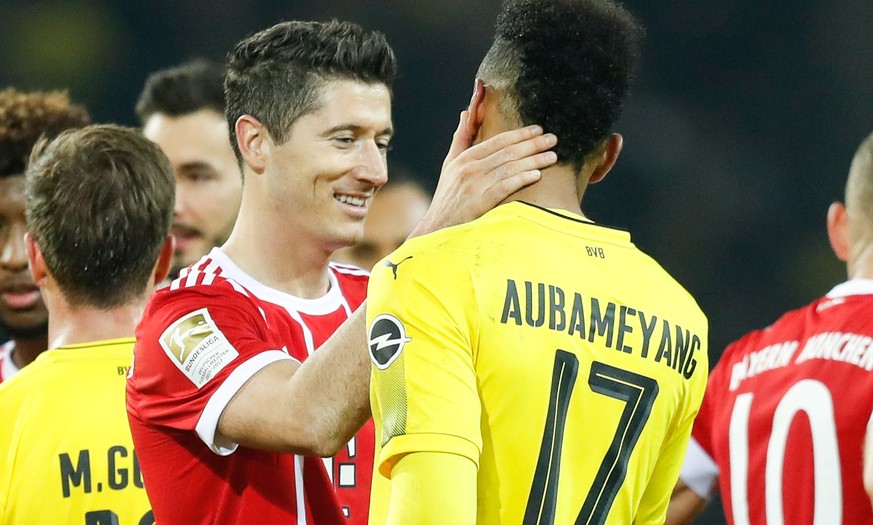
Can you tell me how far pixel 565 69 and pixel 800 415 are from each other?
5.68 ft

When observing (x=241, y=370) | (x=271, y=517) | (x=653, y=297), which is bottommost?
(x=271, y=517)

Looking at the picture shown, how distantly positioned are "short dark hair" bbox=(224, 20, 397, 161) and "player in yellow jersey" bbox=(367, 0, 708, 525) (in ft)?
2.08

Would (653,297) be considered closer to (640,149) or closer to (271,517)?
(271,517)

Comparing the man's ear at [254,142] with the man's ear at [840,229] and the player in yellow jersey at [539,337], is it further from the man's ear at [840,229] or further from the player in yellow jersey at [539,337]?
the man's ear at [840,229]

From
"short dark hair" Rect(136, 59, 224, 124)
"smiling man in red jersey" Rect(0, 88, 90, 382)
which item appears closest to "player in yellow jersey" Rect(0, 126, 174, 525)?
"smiling man in red jersey" Rect(0, 88, 90, 382)

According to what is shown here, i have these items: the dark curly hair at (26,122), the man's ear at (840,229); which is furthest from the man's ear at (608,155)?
the dark curly hair at (26,122)

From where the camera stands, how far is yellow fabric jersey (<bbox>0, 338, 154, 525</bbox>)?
262 cm

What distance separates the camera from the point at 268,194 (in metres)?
2.52

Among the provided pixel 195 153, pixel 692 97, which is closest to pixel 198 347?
pixel 195 153

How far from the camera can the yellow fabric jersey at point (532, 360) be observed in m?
1.69

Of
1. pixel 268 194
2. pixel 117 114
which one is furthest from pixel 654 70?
pixel 268 194

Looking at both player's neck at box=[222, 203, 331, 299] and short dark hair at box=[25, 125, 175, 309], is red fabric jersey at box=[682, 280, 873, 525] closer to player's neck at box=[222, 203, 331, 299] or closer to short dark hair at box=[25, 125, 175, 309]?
player's neck at box=[222, 203, 331, 299]

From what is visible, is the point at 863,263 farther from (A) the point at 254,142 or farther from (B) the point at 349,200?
(A) the point at 254,142

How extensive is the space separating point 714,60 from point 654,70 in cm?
37
